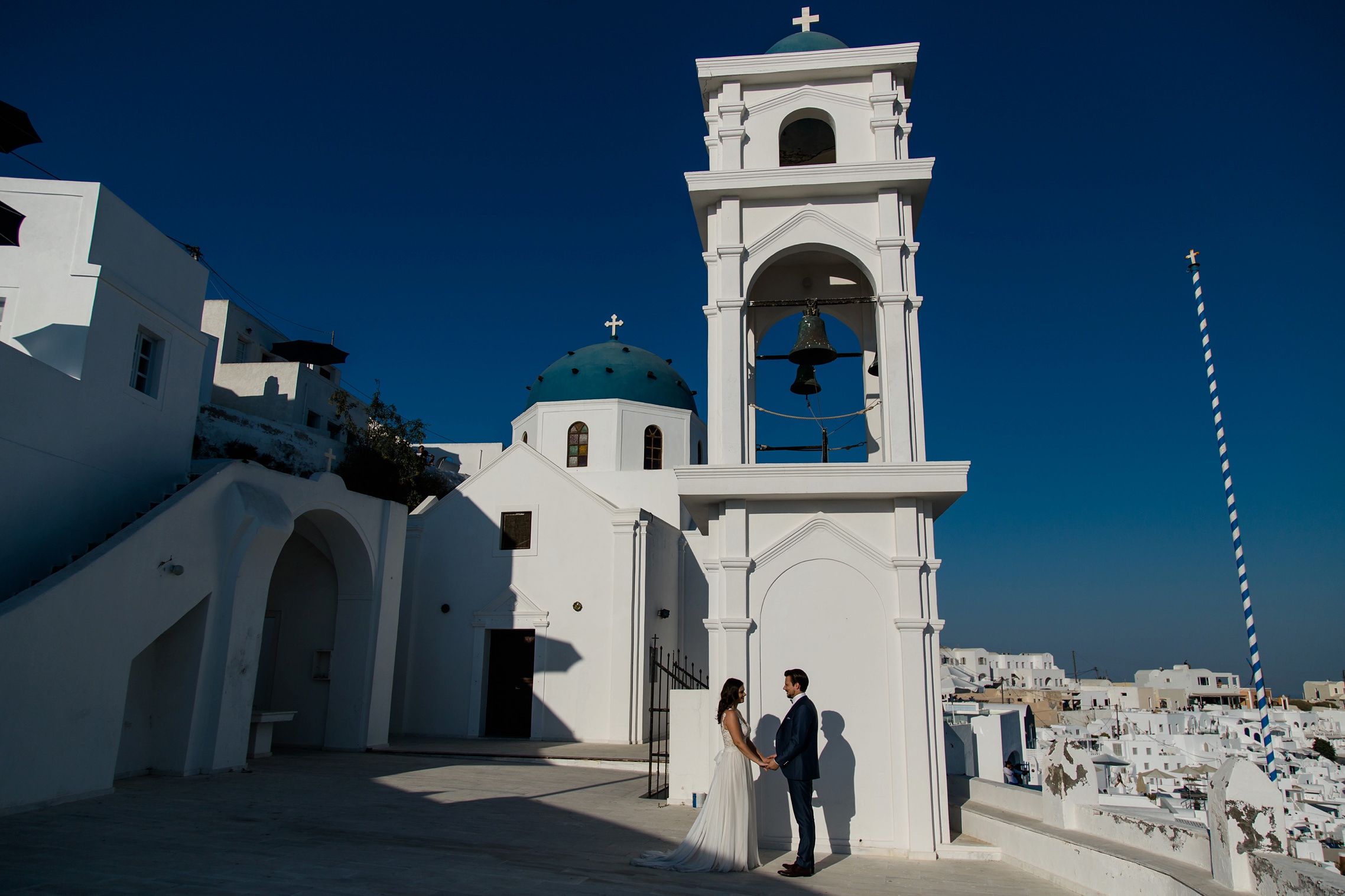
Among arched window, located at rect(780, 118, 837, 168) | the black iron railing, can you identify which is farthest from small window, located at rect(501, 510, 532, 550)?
arched window, located at rect(780, 118, 837, 168)

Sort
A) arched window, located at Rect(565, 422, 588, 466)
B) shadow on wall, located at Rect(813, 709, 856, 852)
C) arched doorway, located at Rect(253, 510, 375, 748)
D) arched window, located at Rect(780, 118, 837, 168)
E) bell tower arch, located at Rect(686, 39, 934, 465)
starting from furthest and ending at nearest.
Result: 1. arched window, located at Rect(565, 422, 588, 466)
2. arched doorway, located at Rect(253, 510, 375, 748)
3. arched window, located at Rect(780, 118, 837, 168)
4. bell tower arch, located at Rect(686, 39, 934, 465)
5. shadow on wall, located at Rect(813, 709, 856, 852)

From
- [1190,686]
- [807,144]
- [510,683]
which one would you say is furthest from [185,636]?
[1190,686]

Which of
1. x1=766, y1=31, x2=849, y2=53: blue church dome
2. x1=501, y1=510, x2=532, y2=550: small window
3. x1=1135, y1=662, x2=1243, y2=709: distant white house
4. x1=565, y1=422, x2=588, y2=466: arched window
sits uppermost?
x1=766, y1=31, x2=849, y2=53: blue church dome

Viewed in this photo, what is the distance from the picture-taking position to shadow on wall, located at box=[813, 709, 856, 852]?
749 cm

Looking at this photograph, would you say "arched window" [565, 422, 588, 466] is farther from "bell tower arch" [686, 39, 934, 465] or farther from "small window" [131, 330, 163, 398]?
"bell tower arch" [686, 39, 934, 465]

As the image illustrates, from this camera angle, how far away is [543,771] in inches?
504

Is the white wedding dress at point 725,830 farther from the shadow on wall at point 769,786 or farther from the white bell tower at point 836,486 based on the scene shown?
the white bell tower at point 836,486

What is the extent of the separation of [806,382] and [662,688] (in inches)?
414

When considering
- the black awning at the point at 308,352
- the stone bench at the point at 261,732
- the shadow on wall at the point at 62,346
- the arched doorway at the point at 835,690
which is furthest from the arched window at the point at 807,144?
the black awning at the point at 308,352

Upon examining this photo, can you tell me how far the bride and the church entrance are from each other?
1167cm

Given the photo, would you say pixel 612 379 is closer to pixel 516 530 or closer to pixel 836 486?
pixel 516 530

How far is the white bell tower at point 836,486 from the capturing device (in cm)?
755

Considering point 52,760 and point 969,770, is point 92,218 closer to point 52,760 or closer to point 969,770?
point 52,760

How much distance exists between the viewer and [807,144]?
1073cm
